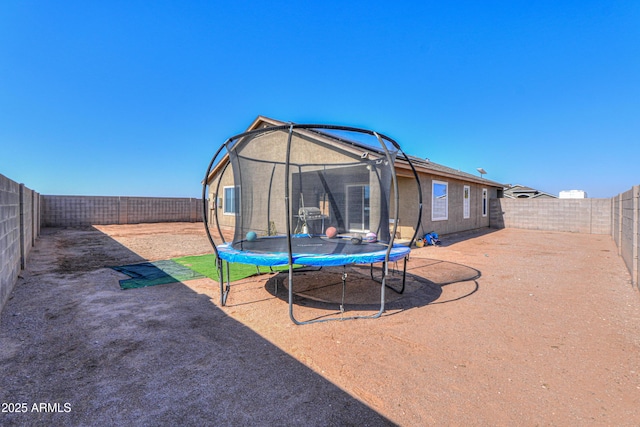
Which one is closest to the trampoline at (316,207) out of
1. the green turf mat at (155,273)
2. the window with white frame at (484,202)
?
the green turf mat at (155,273)

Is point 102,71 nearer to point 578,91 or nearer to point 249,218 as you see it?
point 249,218

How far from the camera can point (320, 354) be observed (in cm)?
235

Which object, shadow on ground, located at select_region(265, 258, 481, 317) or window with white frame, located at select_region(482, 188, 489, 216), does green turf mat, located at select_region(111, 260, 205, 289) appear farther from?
window with white frame, located at select_region(482, 188, 489, 216)

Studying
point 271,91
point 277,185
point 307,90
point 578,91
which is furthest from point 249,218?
point 578,91

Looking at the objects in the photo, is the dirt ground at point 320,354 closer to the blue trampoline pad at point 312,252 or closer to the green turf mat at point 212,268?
the green turf mat at point 212,268

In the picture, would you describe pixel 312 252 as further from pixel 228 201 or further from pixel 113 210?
pixel 113 210

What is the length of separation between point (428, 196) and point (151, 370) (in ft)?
29.3

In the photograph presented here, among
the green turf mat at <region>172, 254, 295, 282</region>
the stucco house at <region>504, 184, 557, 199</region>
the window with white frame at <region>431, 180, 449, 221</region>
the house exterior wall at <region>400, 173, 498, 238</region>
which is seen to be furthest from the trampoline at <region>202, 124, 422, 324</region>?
the stucco house at <region>504, 184, 557, 199</region>

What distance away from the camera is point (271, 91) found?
31.8 ft

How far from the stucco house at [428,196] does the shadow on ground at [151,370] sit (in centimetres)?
268

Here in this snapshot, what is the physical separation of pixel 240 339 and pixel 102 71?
974cm

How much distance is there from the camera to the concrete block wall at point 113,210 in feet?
43.9

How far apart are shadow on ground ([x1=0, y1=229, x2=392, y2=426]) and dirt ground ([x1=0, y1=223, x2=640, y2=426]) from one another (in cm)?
1

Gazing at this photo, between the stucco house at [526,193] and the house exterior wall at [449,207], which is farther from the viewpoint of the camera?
the stucco house at [526,193]
